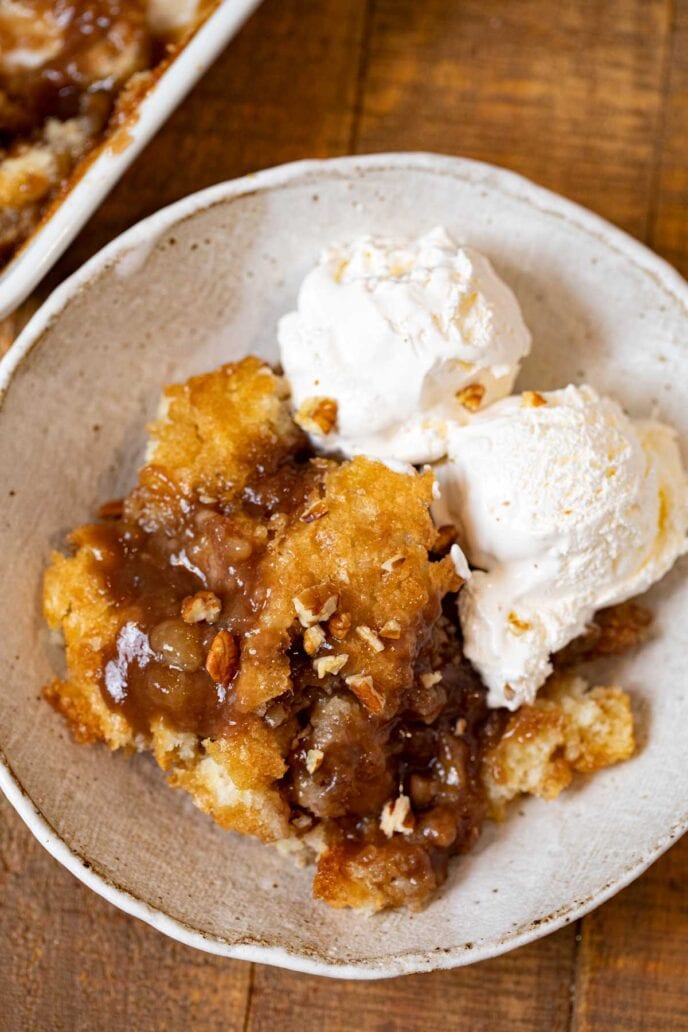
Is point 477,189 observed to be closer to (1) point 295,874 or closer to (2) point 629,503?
(2) point 629,503

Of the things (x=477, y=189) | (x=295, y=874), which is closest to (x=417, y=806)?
(x=295, y=874)

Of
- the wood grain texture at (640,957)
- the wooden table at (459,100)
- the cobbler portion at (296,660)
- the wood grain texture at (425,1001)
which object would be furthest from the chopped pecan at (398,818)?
the wooden table at (459,100)

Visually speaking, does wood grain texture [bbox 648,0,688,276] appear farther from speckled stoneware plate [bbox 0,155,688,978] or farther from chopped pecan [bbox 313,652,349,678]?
chopped pecan [bbox 313,652,349,678]

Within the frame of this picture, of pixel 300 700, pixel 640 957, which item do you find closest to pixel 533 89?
pixel 300 700

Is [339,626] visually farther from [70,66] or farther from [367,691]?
[70,66]

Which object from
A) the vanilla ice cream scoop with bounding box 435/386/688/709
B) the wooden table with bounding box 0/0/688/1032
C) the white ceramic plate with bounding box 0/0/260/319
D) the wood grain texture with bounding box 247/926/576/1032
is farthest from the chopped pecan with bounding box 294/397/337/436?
the wood grain texture with bounding box 247/926/576/1032

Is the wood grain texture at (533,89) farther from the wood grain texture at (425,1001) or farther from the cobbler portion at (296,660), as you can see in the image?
the wood grain texture at (425,1001)
